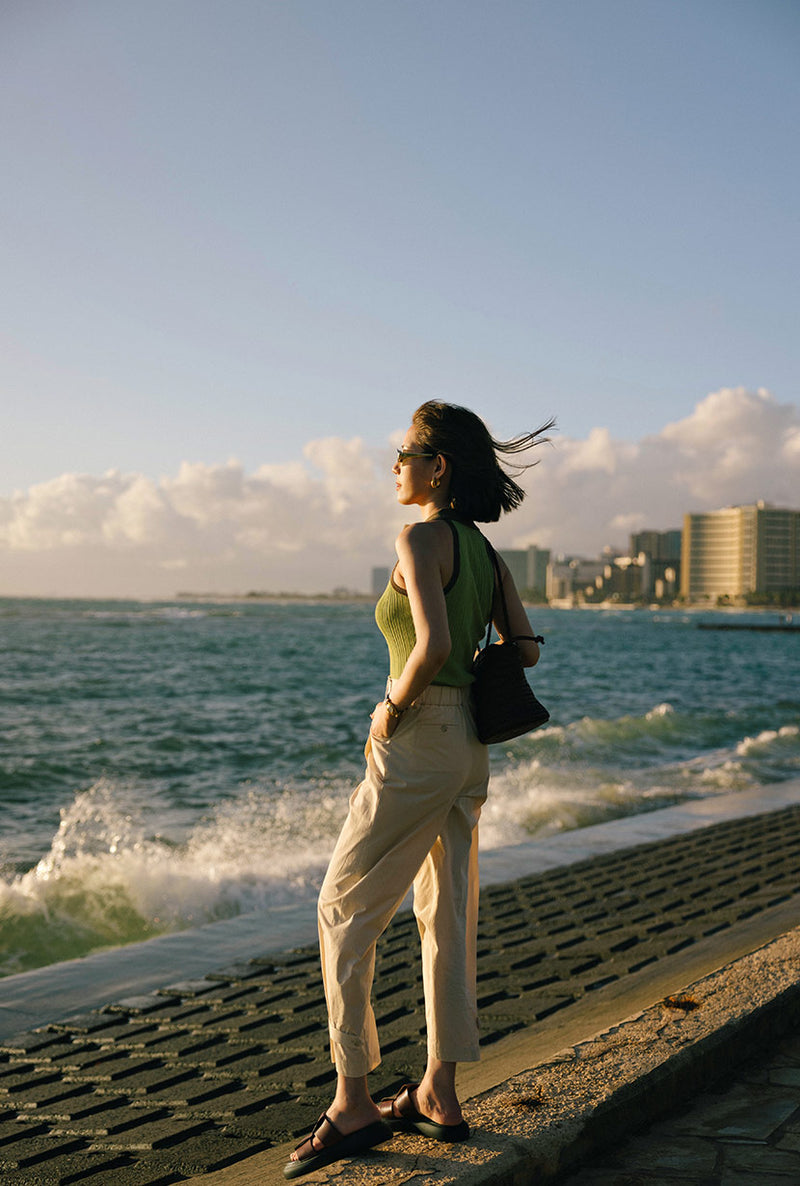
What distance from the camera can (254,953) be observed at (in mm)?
7184

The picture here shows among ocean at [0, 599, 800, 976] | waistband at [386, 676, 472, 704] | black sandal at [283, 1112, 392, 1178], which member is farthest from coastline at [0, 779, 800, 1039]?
waistband at [386, 676, 472, 704]

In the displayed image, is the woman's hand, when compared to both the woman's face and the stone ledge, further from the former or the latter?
the stone ledge

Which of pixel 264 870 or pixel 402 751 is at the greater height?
pixel 402 751

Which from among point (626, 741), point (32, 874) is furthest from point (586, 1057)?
point (626, 741)

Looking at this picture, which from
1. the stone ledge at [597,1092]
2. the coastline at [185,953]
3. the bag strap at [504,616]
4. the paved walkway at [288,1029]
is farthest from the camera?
the coastline at [185,953]

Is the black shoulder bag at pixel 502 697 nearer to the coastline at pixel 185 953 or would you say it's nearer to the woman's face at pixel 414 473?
the woman's face at pixel 414 473

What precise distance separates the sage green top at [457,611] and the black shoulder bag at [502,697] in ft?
0.17

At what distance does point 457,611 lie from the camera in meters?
2.99

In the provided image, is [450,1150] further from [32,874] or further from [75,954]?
[32,874]

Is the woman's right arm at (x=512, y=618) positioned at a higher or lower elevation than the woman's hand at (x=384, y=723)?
higher

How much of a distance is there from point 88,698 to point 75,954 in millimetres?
25087

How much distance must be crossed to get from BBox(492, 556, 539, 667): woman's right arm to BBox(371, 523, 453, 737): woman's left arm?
392mm

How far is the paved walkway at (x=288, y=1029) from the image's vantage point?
374cm

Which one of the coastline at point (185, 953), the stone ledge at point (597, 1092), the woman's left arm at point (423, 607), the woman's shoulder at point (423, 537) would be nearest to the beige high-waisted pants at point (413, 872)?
the woman's left arm at point (423, 607)
